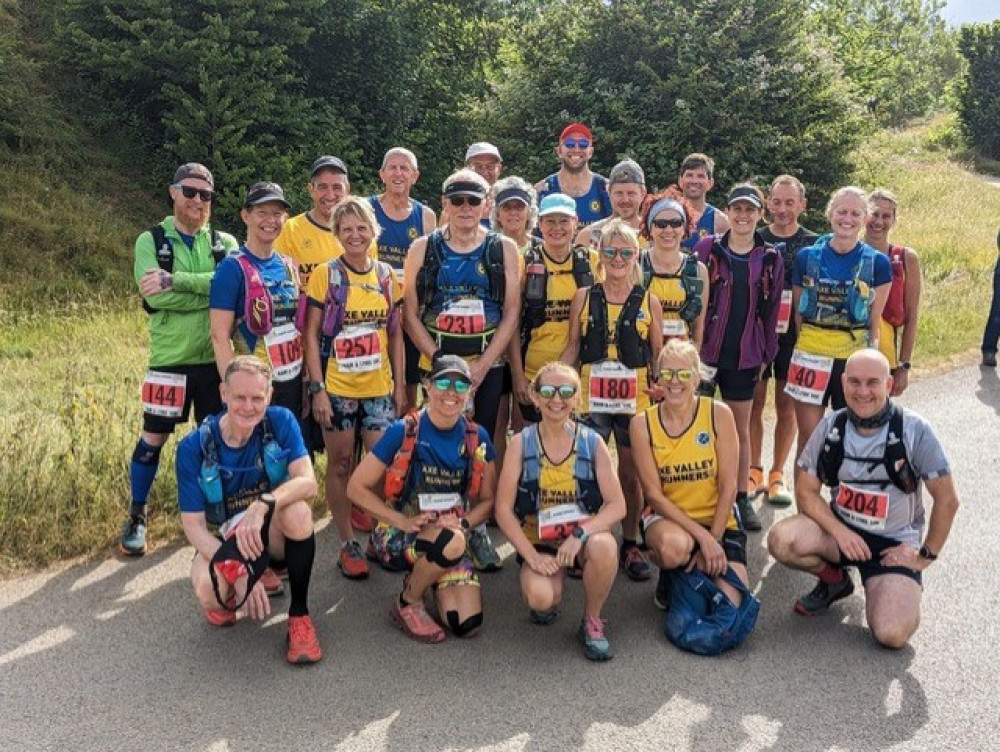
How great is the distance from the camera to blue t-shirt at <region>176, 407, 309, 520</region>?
14.9 ft

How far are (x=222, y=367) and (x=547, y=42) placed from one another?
1438cm

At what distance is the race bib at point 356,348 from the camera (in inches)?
209

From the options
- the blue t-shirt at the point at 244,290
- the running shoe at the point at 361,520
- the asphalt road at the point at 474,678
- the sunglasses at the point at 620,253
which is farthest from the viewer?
the running shoe at the point at 361,520

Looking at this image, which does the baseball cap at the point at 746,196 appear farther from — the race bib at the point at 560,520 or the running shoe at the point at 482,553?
the running shoe at the point at 482,553

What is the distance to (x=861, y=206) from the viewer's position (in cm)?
590

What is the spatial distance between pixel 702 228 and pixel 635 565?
9.10 feet

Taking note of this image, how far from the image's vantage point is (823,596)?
4984mm

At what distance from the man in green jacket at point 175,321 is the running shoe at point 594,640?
266 cm

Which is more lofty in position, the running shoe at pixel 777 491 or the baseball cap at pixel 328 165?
the baseball cap at pixel 328 165

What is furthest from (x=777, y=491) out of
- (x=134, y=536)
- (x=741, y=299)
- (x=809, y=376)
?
(x=134, y=536)

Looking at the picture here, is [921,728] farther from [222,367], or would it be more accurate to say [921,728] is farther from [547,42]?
[547,42]

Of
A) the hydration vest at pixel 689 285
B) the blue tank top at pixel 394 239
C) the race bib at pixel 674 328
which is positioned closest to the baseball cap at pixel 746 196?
the hydration vest at pixel 689 285

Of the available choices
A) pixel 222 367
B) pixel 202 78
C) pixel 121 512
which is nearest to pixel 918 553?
pixel 222 367

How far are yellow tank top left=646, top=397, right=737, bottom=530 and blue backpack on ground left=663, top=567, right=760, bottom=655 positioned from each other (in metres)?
0.37
